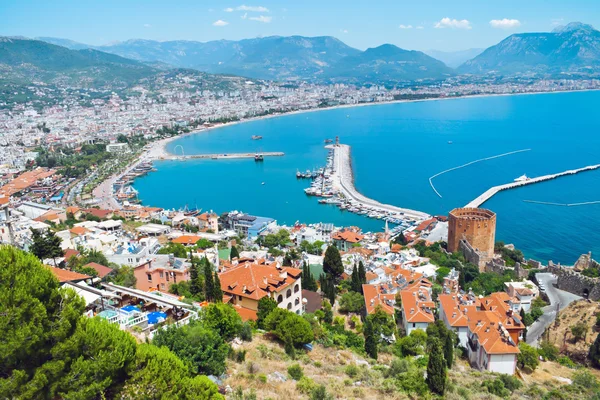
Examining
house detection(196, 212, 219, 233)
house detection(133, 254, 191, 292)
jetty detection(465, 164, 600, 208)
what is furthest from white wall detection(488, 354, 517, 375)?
jetty detection(465, 164, 600, 208)

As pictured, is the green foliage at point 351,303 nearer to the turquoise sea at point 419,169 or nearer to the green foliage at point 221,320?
the green foliage at point 221,320

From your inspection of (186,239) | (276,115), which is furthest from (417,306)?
(276,115)

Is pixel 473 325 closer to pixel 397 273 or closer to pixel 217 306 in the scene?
pixel 397 273

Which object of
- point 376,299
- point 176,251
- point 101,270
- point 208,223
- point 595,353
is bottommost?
point 208,223

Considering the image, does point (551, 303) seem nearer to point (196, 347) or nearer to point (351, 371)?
point (351, 371)

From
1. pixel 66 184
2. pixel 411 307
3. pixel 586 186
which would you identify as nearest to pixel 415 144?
pixel 586 186

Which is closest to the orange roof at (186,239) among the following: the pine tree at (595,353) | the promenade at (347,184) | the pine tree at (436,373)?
the pine tree at (436,373)
